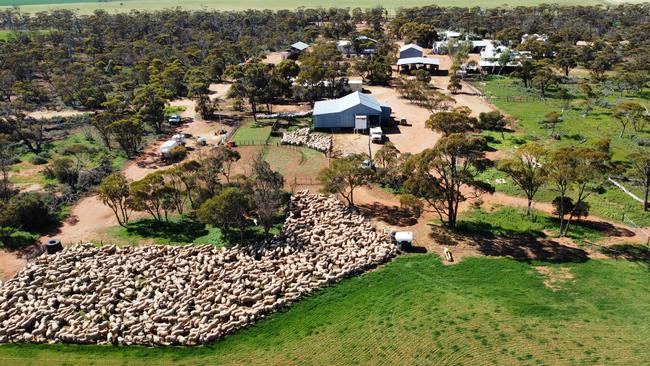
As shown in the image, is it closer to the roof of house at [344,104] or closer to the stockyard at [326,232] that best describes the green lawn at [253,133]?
the stockyard at [326,232]

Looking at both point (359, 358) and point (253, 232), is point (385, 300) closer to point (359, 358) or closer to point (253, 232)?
→ point (359, 358)

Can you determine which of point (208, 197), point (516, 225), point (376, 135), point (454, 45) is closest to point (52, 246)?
point (208, 197)

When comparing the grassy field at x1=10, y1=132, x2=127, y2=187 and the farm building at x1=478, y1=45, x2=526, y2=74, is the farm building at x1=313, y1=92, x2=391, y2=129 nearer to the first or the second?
the grassy field at x1=10, y1=132, x2=127, y2=187

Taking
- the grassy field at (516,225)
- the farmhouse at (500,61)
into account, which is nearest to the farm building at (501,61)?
the farmhouse at (500,61)

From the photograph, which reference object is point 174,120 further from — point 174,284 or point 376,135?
point 174,284

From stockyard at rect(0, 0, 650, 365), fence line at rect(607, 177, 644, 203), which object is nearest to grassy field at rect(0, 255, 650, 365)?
stockyard at rect(0, 0, 650, 365)

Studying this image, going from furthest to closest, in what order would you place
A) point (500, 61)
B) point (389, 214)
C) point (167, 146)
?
point (500, 61), point (167, 146), point (389, 214)
